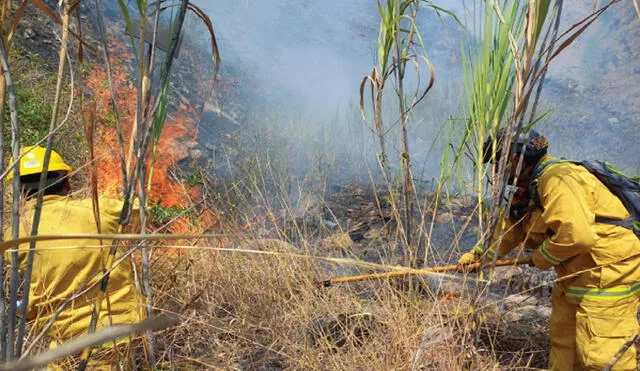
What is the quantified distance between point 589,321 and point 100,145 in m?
5.36

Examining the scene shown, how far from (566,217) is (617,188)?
0.51 m

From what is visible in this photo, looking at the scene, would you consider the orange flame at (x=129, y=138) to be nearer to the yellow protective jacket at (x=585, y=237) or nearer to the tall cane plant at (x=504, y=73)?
the tall cane plant at (x=504, y=73)

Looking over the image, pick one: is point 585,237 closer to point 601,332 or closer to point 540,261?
point 540,261

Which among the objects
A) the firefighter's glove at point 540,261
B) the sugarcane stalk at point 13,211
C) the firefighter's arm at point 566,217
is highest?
the sugarcane stalk at point 13,211

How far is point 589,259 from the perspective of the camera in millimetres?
2510

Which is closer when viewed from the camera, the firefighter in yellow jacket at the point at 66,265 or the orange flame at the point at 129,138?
the firefighter in yellow jacket at the point at 66,265

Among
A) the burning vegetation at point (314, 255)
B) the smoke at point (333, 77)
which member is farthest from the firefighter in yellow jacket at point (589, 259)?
the smoke at point (333, 77)

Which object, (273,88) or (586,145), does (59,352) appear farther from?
(586,145)

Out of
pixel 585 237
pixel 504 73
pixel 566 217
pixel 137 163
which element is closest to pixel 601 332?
pixel 585 237

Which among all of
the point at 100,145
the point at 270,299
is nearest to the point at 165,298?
the point at 270,299

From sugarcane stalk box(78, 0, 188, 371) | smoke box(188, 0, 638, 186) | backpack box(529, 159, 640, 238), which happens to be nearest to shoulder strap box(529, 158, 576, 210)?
backpack box(529, 159, 640, 238)

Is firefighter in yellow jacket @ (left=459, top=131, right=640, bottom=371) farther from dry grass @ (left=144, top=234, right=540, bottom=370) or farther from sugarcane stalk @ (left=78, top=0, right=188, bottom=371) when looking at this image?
sugarcane stalk @ (left=78, top=0, right=188, bottom=371)

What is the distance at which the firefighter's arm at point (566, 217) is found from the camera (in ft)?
7.51

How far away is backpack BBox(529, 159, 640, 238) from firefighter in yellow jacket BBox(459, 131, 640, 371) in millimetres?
25
